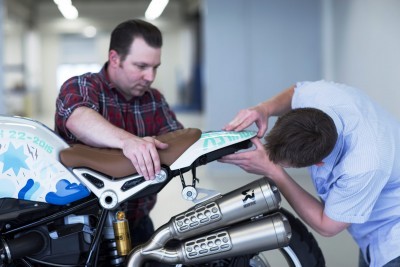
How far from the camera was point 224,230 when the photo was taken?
5.41 ft

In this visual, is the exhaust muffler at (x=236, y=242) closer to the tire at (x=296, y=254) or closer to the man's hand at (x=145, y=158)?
the tire at (x=296, y=254)

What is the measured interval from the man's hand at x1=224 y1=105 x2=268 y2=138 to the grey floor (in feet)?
0.86

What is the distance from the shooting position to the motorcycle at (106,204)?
1609 mm

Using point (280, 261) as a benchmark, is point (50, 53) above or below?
above

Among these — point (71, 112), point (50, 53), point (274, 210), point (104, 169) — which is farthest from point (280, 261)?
point (50, 53)

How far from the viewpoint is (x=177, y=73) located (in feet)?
64.8

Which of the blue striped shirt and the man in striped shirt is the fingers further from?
the blue striped shirt

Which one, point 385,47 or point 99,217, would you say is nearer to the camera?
point 99,217

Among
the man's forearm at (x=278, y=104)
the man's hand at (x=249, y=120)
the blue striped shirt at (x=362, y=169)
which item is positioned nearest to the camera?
the blue striped shirt at (x=362, y=169)

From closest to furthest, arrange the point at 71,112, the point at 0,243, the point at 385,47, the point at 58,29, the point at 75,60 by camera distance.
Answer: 1. the point at 0,243
2. the point at 71,112
3. the point at 385,47
4. the point at 58,29
5. the point at 75,60

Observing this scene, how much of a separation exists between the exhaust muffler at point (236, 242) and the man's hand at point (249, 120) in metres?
0.34

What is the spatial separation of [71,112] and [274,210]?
2.54 feet

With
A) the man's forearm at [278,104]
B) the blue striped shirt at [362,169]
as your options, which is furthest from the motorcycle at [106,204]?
the man's forearm at [278,104]

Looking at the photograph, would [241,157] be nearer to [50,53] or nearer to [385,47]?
[385,47]
